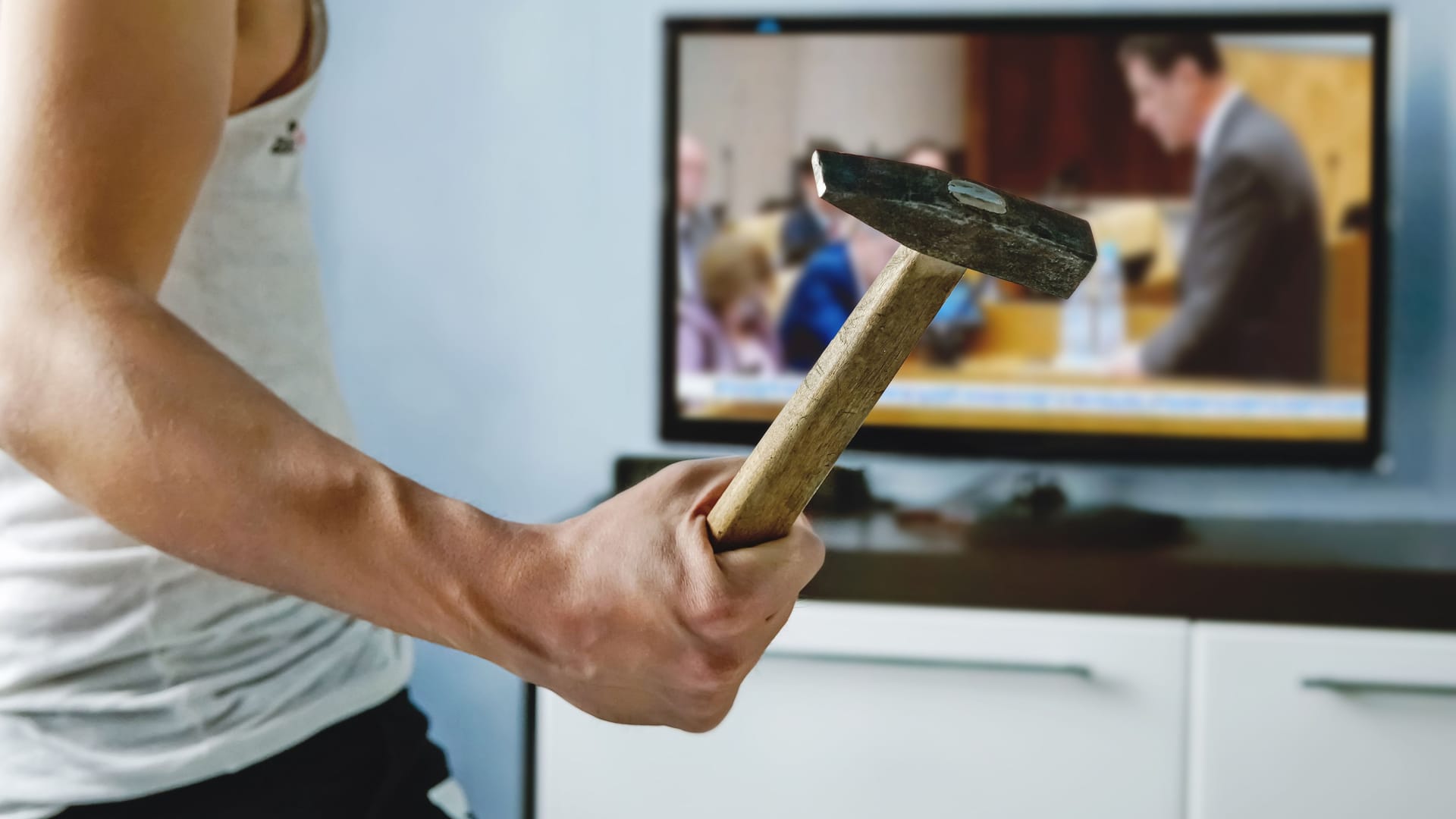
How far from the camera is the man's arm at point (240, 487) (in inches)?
15.4

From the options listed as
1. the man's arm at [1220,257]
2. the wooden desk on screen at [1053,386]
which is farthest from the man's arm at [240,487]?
the man's arm at [1220,257]

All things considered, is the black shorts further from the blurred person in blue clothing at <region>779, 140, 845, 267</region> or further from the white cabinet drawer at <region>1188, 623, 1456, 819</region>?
the blurred person in blue clothing at <region>779, 140, 845, 267</region>

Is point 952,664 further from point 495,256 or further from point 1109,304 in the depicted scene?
point 495,256

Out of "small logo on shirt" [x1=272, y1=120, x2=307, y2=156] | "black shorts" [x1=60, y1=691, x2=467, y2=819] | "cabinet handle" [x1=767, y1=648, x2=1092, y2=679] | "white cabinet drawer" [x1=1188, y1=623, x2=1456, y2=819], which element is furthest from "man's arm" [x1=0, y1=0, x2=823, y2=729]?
"white cabinet drawer" [x1=1188, y1=623, x2=1456, y2=819]

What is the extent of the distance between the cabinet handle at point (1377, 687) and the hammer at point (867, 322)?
1.18 m

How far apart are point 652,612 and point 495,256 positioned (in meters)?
1.75

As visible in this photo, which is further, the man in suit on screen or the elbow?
the man in suit on screen

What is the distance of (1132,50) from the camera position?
1777 mm

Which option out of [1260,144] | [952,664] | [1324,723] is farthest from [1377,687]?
[1260,144]

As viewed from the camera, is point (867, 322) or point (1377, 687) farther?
point (1377, 687)

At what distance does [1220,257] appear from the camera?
1768mm

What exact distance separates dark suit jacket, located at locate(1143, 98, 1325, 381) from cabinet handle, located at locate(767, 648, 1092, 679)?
2.12 feet

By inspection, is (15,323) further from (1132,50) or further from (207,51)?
(1132,50)

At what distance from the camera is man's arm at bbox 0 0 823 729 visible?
391 mm
